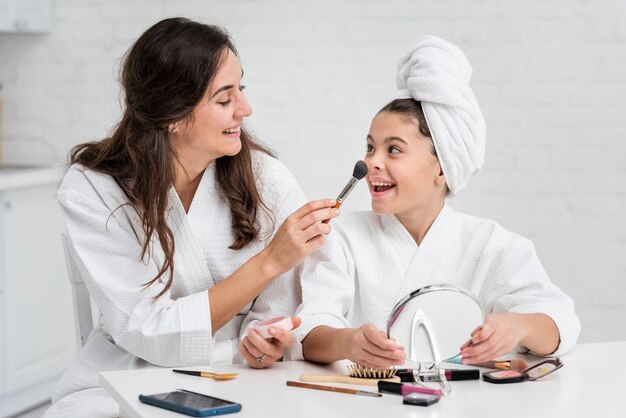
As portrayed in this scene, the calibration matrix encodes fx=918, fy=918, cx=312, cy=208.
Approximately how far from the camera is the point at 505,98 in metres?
3.56

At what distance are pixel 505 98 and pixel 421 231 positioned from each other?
1684mm

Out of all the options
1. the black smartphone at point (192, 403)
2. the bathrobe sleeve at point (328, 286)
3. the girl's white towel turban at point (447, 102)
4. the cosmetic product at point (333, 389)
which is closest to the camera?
the black smartphone at point (192, 403)

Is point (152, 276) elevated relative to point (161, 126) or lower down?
lower down

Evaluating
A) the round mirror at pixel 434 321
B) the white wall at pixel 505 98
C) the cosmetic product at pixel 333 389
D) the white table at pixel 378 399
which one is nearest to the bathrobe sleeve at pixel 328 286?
the white table at pixel 378 399

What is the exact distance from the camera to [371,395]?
1464 mm

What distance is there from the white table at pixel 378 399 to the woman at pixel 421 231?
228mm

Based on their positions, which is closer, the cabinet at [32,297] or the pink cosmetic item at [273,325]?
the pink cosmetic item at [273,325]

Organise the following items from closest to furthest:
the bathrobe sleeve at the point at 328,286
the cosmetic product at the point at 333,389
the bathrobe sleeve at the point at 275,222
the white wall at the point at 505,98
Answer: the cosmetic product at the point at 333,389 < the bathrobe sleeve at the point at 328,286 < the bathrobe sleeve at the point at 275,222 < the white wall at the point at 505,98

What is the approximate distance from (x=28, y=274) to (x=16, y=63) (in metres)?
1.13

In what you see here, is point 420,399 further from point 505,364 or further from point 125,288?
point 125,288

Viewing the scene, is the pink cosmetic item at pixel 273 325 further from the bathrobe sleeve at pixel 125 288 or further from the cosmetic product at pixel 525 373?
the cosmetic product at pixel 525 373

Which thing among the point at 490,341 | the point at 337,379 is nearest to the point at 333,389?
the point at 337,379

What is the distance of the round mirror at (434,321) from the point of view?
143cm

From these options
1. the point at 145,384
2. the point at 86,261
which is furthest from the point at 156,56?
the point at 145,384
